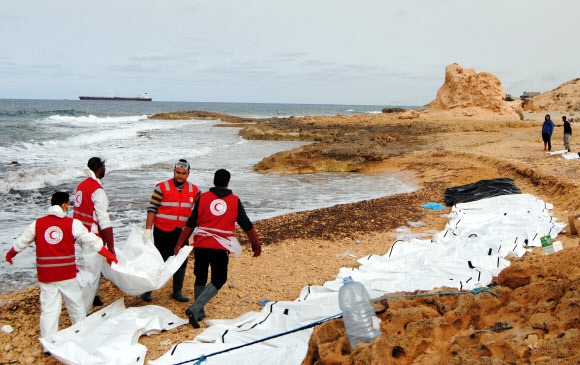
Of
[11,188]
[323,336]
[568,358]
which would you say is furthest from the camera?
[11,188]

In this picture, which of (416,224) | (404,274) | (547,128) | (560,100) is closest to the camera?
(404,274)

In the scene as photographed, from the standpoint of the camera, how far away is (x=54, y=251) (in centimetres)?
471

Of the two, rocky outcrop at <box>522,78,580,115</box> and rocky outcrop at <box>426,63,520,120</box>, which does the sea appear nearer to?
rocky outcrop at <box>426,63,520,120</box>

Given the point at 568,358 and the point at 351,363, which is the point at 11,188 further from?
the point at 568,358

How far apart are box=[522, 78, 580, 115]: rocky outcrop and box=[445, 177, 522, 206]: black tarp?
3898 centimetres

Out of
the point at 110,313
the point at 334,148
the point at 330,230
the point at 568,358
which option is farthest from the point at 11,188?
the point at 568,358

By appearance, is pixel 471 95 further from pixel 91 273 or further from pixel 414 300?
pixel 414 300

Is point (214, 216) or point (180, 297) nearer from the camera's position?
point (214, 216)

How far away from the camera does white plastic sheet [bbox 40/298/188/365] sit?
171 inches

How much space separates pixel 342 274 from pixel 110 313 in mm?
2778

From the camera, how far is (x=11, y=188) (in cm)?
1420

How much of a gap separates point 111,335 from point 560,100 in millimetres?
52201

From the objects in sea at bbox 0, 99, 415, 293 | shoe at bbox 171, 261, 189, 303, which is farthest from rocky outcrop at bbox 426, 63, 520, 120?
shoe at bbox 171, 261, 189, 303

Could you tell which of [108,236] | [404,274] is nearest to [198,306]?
[108,236]
